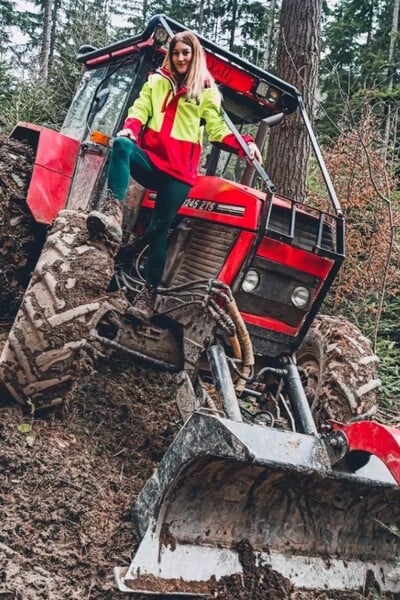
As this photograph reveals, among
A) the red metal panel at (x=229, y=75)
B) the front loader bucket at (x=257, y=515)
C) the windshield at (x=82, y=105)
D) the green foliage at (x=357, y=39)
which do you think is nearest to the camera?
the front loader bucket at (x=257, y=515)

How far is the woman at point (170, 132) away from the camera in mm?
3785

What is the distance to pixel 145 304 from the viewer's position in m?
4.19

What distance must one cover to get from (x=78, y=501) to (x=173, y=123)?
7.22 ft

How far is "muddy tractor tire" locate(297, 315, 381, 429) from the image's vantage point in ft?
13.9

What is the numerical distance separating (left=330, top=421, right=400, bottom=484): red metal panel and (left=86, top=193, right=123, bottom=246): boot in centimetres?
164

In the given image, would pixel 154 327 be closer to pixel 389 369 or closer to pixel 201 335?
pixel 201 335

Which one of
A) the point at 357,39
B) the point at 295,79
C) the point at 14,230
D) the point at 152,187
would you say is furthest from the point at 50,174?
the point at 357,39

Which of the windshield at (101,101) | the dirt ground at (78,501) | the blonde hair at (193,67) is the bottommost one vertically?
the dirt ground at (78,501)

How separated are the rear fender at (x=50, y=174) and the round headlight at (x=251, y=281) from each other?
177 centimetres

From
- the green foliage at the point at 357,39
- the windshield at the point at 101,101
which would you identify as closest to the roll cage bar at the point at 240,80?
the windshield at the point at 101,101

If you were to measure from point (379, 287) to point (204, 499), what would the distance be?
15.7ft

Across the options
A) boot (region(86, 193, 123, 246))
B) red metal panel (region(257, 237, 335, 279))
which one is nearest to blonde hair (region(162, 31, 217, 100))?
boot (region(86, 193, 123, 246))

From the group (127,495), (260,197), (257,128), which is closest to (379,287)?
(257,128)

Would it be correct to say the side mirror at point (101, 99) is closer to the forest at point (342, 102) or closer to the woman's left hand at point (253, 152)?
the woman's left hand at point (253, 152)
